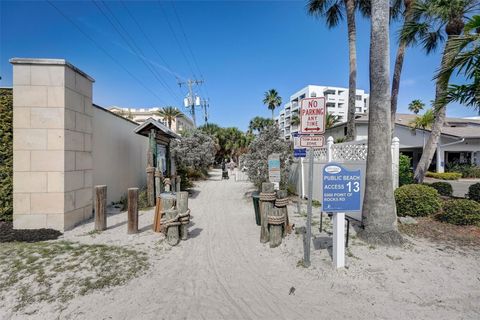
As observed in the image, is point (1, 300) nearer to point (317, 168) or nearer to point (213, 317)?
point (213, 317)

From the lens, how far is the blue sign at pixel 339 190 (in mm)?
3670

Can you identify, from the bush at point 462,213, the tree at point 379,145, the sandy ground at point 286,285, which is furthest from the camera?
the bush at point 462,213

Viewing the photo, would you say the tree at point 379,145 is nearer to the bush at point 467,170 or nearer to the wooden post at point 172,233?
the wooden post at point 172,233

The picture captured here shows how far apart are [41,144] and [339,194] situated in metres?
6.55

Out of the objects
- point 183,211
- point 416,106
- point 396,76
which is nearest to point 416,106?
point 416,106

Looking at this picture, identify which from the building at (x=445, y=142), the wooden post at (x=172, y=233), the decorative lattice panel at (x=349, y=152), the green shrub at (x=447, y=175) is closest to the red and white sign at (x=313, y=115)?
the wooden post at (x=172, y=233)

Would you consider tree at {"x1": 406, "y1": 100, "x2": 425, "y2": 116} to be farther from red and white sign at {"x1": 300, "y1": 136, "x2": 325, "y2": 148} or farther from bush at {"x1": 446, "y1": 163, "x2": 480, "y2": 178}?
red and white sign at {"x1": 300, "y1": 136, "x2": 325, "y2": 148}

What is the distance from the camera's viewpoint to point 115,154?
923 centimetres

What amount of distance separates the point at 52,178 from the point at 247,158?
23.0 feet

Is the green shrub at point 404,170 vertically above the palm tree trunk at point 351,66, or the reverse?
the palm tree trunk at point 351,66

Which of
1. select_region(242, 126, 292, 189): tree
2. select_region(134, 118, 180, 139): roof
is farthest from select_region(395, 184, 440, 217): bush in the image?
select_region(134, 118, 180, 139): roof

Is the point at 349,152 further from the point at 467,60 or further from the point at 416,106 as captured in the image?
the point at 416,106

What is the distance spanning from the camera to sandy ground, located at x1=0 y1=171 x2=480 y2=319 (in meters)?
2.74

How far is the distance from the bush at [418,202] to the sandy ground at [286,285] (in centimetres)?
176
